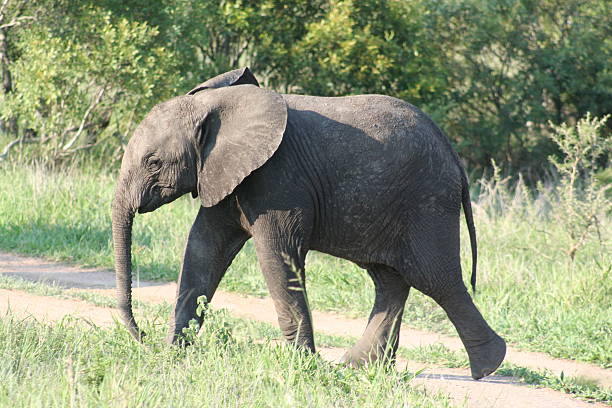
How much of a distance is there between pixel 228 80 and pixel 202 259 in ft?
3.82

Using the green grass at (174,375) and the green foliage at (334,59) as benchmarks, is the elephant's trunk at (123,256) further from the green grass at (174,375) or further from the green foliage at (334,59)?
the green foliage at (334,59)

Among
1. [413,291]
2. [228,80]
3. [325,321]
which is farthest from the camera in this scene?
[413,291]

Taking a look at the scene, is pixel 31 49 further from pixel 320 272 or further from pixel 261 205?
pixel 261 205

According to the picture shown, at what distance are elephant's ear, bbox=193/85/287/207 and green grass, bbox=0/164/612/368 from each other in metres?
2.84

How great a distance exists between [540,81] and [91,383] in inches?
594

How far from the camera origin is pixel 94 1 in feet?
44.8

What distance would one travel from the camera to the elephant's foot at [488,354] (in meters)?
6.05

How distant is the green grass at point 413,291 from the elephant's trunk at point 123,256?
7.65 feet

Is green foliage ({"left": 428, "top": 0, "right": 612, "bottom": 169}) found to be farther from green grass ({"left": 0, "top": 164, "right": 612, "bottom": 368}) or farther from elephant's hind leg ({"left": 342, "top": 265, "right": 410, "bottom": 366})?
elephant's hind leg ({"left": 342, "top": 265, "right": 410, "bottom": 366})

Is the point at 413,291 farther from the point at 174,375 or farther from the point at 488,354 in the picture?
the point at 174,375

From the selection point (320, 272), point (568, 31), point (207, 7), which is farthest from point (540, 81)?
point (320, 272)

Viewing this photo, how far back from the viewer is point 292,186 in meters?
5.39

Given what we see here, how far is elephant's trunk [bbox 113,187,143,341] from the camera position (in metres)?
5.62

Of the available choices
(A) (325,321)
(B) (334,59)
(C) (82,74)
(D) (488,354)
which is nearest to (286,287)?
(D) (488,354)
